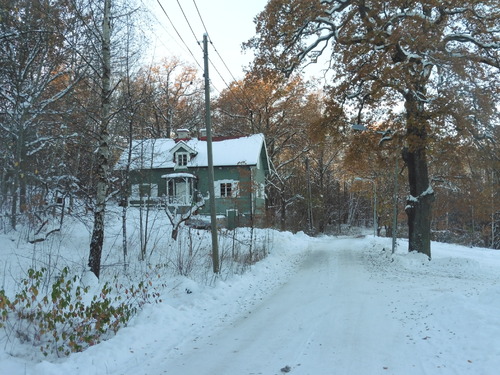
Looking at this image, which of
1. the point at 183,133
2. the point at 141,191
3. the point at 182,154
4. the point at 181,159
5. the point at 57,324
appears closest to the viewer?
the point at 57,324

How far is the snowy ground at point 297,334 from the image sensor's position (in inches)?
171

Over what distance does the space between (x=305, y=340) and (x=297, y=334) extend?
33 centimetres

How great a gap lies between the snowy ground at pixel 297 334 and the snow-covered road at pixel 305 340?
0.05 feet

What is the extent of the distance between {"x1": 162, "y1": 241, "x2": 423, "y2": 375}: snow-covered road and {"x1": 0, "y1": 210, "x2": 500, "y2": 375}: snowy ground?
0.6 inches

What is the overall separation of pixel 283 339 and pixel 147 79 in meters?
9.11

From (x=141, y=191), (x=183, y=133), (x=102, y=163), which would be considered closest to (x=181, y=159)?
(x=183, y=133)

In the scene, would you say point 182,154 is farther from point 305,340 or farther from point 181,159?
point 305,340

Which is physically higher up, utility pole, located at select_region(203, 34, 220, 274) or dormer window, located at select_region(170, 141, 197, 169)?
dormer window, located at select_region(170, 141, 197, 169)

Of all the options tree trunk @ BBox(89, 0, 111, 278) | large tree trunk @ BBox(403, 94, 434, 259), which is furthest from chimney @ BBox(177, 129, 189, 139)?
tree trunk @ BBox(89, 0, 111, 278)

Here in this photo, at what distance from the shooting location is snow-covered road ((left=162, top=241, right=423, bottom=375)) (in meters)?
4.45

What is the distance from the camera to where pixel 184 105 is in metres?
37.0

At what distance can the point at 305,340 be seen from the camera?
537 centimetres

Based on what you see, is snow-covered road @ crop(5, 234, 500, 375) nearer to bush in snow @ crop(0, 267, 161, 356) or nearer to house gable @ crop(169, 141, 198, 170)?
bush in snow @ crop(0, 267, 161, 356)

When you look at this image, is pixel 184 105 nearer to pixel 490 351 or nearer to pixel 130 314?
pixel 130 314
